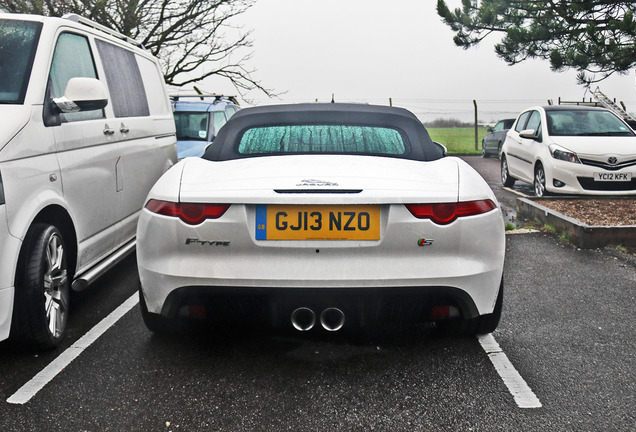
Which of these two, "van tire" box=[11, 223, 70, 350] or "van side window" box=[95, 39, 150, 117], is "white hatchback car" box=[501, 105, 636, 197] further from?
"van tire" box=[11, 223, 70, 350]

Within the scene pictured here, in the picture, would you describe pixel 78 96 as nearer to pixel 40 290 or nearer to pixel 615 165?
pixel 40 290

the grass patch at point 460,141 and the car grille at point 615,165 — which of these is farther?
the grass patch at point 460,141

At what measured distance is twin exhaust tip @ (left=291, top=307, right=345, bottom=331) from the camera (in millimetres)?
3051

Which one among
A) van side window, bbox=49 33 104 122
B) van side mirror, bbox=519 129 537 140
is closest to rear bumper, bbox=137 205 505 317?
van side window, bbox=49 33 104 122

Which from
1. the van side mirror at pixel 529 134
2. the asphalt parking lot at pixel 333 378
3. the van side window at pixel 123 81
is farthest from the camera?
the van side mirror at pixel 529 134

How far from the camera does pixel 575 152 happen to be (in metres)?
9.61

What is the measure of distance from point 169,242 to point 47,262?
841 millimetres

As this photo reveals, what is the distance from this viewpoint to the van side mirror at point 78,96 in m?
3.65

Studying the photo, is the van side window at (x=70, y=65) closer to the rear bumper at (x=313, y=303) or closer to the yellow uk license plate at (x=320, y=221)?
the rear bumper at (x=313, y=303)

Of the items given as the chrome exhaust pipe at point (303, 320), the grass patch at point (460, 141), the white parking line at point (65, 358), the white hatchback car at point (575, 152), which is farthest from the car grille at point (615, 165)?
the grass patch at point (460, 141)

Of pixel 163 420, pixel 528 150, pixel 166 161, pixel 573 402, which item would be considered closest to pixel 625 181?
pixel 528 150

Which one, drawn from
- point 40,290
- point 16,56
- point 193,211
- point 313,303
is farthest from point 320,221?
point 16,56

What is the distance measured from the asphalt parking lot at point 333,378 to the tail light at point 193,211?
2.70 feet

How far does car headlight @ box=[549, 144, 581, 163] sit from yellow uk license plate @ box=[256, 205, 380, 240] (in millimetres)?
7596
